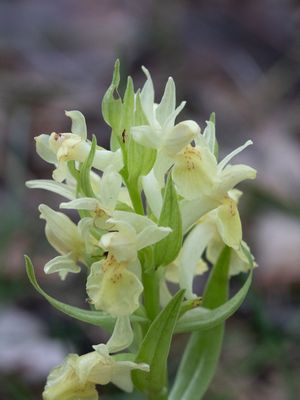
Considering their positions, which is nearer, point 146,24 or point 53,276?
point 53,276

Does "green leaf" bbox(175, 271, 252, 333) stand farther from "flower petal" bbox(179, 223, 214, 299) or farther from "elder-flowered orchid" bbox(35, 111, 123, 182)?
"elder-flowered orchid" bbox(35, 111, 123, 182)

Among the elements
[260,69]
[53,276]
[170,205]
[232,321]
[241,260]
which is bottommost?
[53,276]

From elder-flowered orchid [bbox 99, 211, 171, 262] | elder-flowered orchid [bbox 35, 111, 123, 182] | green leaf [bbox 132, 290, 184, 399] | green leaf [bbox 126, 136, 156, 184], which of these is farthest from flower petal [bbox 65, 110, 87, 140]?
green leaf [bbox 132, 290, 184, 399]

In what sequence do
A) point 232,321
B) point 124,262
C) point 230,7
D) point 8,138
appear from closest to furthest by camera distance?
1. point 124,262
2. point 232,321
3. point 8,138
4. point 230,7

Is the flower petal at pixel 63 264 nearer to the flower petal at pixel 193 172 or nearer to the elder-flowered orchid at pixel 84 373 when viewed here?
the elder-flowered orchid at pixel 84 373

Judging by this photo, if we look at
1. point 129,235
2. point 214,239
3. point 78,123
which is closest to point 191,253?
point 214,239

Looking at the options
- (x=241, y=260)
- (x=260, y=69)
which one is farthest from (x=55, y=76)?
(x=241, y=260)

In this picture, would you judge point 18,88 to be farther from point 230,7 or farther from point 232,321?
point 232,321
